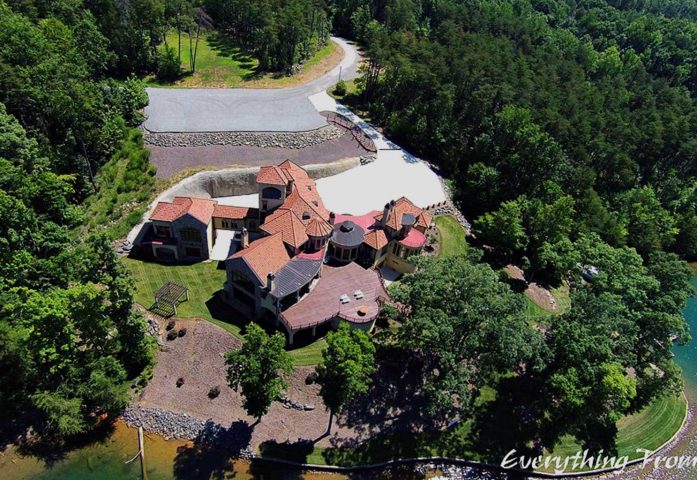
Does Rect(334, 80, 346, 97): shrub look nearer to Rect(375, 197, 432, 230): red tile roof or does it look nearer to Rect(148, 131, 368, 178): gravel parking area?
Rect(148, 131, 368, 178): gravel parking area

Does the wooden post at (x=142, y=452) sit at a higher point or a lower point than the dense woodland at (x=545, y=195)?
lower

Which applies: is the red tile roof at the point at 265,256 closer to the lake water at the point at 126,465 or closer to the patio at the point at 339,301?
the patio at the point at 339,301

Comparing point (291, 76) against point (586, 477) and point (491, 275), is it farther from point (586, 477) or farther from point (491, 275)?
point (586, 477)

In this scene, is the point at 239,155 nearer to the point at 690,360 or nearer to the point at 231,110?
the point at 231,110

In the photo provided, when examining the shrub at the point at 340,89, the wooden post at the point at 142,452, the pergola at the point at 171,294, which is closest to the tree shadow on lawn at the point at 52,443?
the wooden post at the point at 142,452

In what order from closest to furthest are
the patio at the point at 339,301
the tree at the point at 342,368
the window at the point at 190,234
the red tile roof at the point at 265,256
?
the tree at the point at 342,368 < the patio at the point at 339,301 < the red tile roof at the point at 265,256 < the window at the point at 190,234

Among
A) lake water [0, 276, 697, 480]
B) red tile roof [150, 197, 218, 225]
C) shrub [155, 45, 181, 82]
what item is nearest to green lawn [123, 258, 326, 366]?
red tile roof [150, 197, 218, 225]
